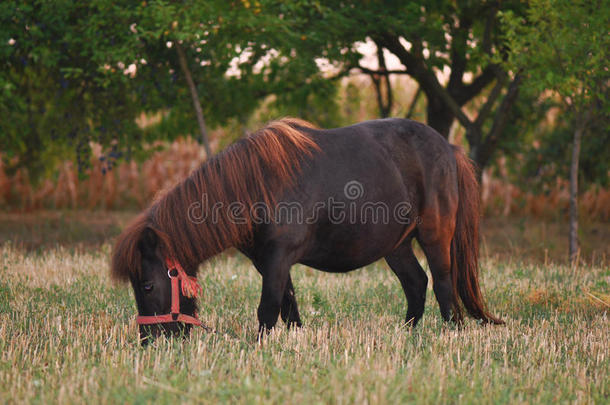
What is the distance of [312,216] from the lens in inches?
190

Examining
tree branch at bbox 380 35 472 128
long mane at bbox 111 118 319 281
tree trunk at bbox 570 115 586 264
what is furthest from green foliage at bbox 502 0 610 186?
long mane at bbox 111 118 319 281

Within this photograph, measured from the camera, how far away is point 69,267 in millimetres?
8258

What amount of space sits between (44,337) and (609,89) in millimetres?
8520

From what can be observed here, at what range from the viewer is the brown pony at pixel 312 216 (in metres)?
4.46

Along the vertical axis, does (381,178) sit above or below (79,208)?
above

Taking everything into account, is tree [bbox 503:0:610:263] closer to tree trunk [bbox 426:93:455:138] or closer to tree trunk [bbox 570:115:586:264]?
tree trunk [bbox 570:115:586:264]

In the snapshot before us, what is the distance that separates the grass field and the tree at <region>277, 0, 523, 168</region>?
475 centimetres

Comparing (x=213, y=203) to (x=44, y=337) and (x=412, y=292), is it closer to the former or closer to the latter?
(x=44, y=337)

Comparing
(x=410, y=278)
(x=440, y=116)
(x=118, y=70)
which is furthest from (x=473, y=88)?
(x=410, y=278)

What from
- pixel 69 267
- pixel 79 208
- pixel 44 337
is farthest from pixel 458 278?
pixel 79 208

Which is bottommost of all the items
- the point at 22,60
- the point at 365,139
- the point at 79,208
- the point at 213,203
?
the point at 79,208

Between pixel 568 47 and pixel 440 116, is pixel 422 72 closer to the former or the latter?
pixel 440 116

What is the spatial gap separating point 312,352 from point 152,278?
1260 millimetres

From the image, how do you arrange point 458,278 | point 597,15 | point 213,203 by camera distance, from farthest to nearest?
point 597,15
point 458,278
point 213,203
